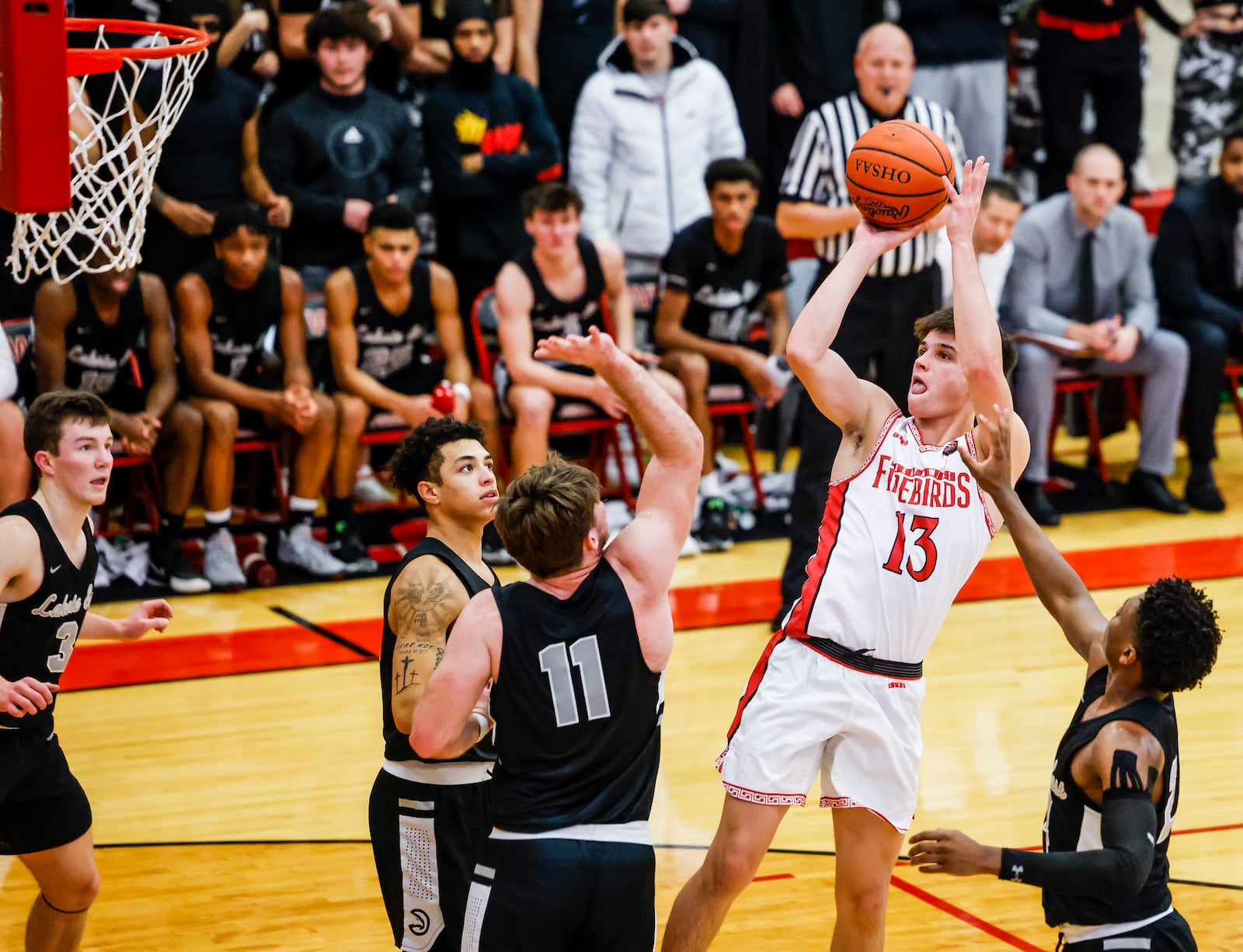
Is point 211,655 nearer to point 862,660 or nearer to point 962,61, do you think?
point 862,660

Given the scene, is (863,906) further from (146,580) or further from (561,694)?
(146,580)

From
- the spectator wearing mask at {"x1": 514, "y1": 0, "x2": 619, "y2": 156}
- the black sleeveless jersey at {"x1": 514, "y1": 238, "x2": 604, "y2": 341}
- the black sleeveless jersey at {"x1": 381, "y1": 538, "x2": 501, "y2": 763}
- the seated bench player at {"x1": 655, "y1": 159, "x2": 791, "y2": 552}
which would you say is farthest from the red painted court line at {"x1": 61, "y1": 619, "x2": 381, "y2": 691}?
the spectator wearing mask at {"x1": 514, "y1": 0, "x2": 619, "y2": 156}

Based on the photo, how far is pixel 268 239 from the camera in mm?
9125

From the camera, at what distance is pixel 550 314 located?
30.5ft

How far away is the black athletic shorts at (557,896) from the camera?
11.6ft

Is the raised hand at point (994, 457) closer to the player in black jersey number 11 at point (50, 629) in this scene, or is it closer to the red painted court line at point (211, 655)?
the player in black jersey number 11 at point (50, 629)

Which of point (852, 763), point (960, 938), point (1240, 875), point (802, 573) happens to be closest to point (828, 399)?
point (852, 763)

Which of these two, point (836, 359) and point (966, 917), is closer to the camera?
point (836, 359)

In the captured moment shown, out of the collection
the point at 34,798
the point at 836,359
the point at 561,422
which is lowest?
the point at 34,798

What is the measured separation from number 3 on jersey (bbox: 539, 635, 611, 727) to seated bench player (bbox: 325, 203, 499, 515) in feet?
17.7

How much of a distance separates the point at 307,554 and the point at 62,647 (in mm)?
4397

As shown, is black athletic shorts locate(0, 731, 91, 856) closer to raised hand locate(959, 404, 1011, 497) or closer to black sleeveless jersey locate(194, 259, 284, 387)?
raised hand locate(959, 404, 1011, 497)

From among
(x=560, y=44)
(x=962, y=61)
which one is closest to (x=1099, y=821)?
(x=962, y=61)

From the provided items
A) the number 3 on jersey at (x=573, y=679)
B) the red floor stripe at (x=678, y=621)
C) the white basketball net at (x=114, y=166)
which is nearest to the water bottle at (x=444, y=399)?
the red floor stripe at (x=678, y=621)
